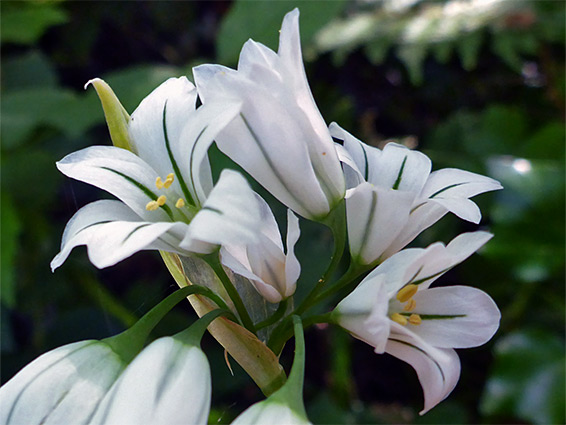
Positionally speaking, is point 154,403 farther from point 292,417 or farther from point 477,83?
point 477,83

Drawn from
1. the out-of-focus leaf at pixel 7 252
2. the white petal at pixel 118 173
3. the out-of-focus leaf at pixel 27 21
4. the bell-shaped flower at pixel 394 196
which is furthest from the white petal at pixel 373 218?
the out-of-focus leaf at pixel 27 21

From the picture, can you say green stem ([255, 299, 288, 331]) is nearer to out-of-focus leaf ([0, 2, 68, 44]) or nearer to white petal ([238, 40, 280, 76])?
white petal ([238, 40, 280, 76])

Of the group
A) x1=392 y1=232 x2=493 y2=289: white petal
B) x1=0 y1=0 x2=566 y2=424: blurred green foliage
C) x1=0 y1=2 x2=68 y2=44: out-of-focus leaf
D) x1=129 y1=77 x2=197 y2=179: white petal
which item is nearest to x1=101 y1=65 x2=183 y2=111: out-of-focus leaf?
x1=0 y1=0 x2=566 y2=424: blurred green foliage

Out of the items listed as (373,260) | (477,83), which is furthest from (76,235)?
(477,83)

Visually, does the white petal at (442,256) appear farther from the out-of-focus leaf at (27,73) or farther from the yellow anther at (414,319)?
the out-of-focus leaf at (27,73)

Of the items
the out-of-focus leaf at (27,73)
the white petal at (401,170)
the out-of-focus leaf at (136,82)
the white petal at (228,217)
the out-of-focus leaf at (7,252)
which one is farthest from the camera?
the out-of-focus leaf at (27,73)
